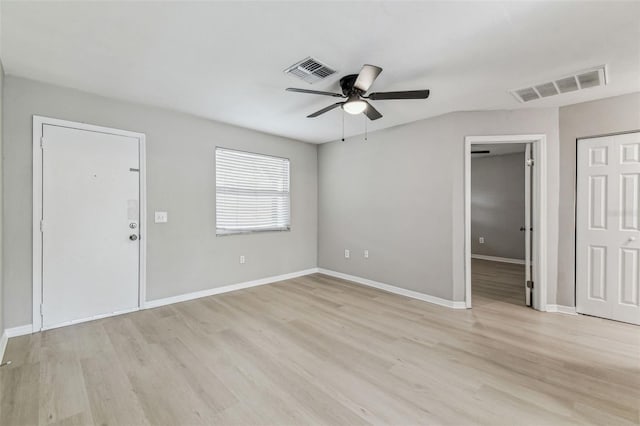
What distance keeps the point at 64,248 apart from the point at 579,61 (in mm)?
5313

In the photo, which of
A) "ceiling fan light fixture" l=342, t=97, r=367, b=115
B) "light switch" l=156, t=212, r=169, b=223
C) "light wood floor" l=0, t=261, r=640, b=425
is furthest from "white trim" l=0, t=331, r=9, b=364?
"ceiling fan light fixture" l=342, t=97, r=367, b=115

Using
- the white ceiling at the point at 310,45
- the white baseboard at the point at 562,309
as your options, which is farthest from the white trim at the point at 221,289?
the white baseboard at the point at 562,309

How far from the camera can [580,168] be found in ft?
10.9

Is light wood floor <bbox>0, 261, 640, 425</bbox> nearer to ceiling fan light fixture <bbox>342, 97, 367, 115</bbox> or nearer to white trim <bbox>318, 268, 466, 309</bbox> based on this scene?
white trim <bbox>318, 268, 466, 309</bbox>

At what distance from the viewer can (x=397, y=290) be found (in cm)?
423

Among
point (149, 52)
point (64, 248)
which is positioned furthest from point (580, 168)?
point (64, 248)

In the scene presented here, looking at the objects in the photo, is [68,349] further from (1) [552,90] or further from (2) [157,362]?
(1) [552,90]

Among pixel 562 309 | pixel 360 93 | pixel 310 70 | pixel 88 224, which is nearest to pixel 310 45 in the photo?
pixel 310 70

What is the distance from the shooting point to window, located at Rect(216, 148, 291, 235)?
14.0 ft

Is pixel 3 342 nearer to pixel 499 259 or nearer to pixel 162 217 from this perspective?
pixel 162 217

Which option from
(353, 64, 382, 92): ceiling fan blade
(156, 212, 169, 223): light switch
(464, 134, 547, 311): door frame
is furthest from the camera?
(156, 212, 169, 223): light switch

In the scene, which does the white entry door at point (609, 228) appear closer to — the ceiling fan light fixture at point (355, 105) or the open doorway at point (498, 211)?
the open doorway at point (498, 211)

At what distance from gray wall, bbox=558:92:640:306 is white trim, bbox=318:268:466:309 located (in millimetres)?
1248

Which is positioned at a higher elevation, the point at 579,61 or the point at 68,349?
the point at 579,61
